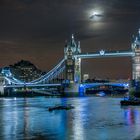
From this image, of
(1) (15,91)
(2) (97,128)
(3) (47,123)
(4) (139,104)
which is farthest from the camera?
(1) (15,91)

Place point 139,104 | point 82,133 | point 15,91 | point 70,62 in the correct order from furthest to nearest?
point 15,91 < point 70,62 < point 139,104 < point 82,133

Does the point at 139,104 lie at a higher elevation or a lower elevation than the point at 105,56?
lower

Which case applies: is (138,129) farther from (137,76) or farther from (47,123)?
(137,76)

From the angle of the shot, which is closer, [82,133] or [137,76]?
[82,133]

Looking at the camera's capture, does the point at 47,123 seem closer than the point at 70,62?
Yes

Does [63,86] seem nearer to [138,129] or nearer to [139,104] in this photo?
[139,104]

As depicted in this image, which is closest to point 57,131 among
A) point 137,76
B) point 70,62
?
point 137,76

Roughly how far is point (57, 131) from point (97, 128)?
3.02 metres

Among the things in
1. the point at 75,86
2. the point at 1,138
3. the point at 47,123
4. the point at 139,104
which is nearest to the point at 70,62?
the point at 75,86

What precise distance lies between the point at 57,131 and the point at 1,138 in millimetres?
4698

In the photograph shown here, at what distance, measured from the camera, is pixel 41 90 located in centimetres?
14762

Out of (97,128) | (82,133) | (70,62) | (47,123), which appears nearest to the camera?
(82,133)

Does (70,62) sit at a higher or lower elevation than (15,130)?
higher

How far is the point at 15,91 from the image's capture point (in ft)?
489
